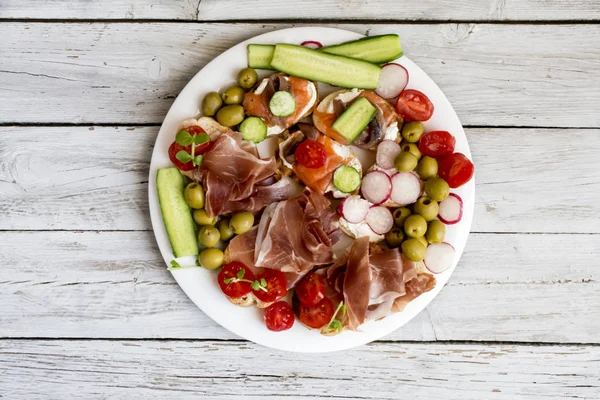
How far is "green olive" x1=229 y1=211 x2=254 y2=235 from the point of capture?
240cm

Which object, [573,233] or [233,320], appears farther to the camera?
[573,233]

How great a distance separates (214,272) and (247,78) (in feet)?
3.02

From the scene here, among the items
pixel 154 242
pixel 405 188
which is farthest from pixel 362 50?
pixel 154 242

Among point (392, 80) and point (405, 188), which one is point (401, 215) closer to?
point (405, 188)

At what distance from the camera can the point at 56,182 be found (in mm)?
2656

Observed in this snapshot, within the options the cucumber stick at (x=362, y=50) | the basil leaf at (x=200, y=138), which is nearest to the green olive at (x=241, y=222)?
the basil leaf at (x=200, y=138)

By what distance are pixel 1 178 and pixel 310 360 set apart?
1.81m

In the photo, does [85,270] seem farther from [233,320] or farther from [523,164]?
[523,164]

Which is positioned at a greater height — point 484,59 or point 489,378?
point 484,59

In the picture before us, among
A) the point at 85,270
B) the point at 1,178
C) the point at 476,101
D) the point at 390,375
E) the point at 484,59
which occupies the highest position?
the point at 484,59

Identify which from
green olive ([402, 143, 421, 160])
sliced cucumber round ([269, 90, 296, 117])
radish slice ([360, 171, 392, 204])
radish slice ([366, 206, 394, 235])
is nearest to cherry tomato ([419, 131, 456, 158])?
green olive ([402, 143, 421, 160])

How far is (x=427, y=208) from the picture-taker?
7.91 ft

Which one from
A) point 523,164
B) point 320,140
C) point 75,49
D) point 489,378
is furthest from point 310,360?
point 75,49

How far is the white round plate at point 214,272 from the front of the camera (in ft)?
8.11
